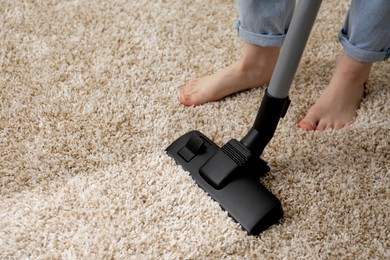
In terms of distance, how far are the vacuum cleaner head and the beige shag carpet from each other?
2 cm

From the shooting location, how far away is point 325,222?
0.82 meters

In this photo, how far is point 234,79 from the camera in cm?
103

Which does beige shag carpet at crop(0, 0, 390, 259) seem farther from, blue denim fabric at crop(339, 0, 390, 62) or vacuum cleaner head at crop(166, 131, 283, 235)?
blue denim fabric at crop(339, 0, 390, 62)

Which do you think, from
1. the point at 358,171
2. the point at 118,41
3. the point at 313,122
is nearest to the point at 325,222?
the point at 358,171

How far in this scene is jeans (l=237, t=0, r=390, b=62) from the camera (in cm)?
85

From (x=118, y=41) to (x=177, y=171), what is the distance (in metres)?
0.46

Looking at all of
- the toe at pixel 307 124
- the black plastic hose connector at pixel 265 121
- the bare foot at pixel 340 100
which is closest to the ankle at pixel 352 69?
the bare foot at pixel 340 100

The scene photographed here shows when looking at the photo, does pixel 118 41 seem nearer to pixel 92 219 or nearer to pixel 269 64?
pixel 269 64

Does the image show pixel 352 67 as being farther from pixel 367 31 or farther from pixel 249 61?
pixel 249 61

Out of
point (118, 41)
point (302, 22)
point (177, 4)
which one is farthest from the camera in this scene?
point (177, 4)

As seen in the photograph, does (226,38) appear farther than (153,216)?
Yes

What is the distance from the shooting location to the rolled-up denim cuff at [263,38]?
0.93 meters

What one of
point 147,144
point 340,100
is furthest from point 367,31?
point 147,144

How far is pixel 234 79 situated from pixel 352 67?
0.26m
